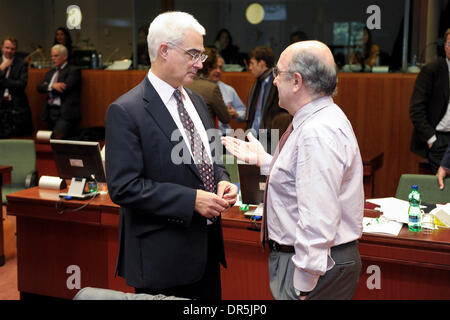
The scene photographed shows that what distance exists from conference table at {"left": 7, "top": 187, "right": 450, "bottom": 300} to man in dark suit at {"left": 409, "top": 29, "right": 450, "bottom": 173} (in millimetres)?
1653

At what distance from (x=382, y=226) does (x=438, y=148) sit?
197 cm

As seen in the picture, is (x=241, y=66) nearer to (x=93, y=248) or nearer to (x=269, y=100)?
(x=269, y=100)

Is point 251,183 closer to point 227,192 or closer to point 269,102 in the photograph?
point 227,192

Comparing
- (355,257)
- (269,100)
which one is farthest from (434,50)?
(355,257)

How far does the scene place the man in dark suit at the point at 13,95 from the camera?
6.83 metres

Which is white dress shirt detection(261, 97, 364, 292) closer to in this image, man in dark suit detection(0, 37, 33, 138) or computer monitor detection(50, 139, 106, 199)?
computer monitor detection(50, 139, 106, 199)

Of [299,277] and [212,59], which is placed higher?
[212,59]

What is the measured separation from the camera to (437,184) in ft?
11.5

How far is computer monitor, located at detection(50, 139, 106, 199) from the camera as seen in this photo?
342cm

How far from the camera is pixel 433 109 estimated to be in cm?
466

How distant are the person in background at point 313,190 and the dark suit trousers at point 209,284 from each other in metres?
0.41

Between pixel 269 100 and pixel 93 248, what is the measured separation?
2.22m

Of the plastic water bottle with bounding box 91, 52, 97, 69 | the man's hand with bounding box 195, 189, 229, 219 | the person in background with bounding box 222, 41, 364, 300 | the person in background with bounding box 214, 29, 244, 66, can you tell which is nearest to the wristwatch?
the person in background with bounding box 222, 41, 364, 300

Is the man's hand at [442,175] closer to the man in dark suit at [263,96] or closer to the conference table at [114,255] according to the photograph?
the conference table at [114,255]
